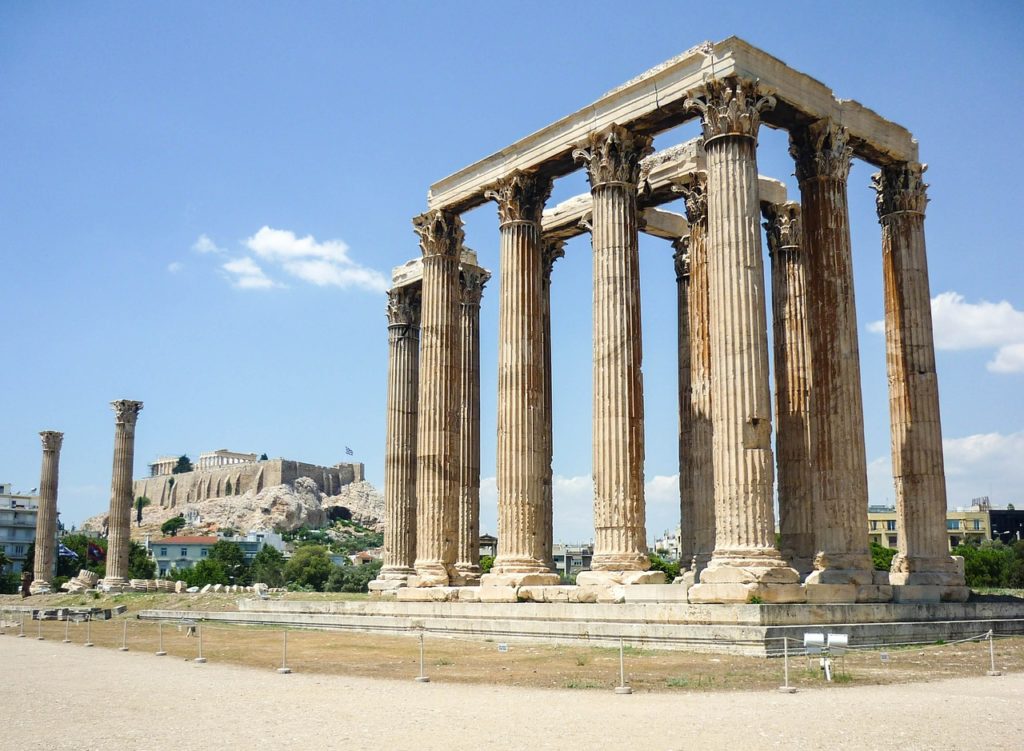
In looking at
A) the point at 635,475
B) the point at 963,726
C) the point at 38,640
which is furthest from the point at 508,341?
the point at 963,726

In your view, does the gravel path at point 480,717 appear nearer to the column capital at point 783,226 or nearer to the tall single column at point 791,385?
the tall single column at point 791,385

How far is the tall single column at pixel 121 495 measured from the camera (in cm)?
6969

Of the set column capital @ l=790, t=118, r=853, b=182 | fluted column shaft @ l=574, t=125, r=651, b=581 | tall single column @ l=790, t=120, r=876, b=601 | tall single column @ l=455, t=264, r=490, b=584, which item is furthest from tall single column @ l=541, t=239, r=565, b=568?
column capital @ l=790, t=118, r=853, b=182

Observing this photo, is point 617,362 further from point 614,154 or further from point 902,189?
point 902,189

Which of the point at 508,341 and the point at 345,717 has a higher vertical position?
the point at 508,341

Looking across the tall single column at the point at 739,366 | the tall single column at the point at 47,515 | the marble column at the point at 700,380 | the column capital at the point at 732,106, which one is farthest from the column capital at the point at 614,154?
the tall single column at the point at 47,515

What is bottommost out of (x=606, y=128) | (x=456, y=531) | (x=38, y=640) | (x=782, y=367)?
(x=38, y=640)

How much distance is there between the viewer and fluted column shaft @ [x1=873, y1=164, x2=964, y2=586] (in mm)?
29578

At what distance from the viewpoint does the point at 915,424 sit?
30.4 meters

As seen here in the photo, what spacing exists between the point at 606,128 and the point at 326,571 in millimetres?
95267

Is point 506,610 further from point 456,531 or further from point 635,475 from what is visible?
point 456,531

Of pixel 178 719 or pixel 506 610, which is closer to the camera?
pixel 178 719

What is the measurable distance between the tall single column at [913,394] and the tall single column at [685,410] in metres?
6.90

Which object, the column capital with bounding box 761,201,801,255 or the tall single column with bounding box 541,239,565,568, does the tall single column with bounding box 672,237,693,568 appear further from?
the tall single column with bounding box 541,239,565,568
